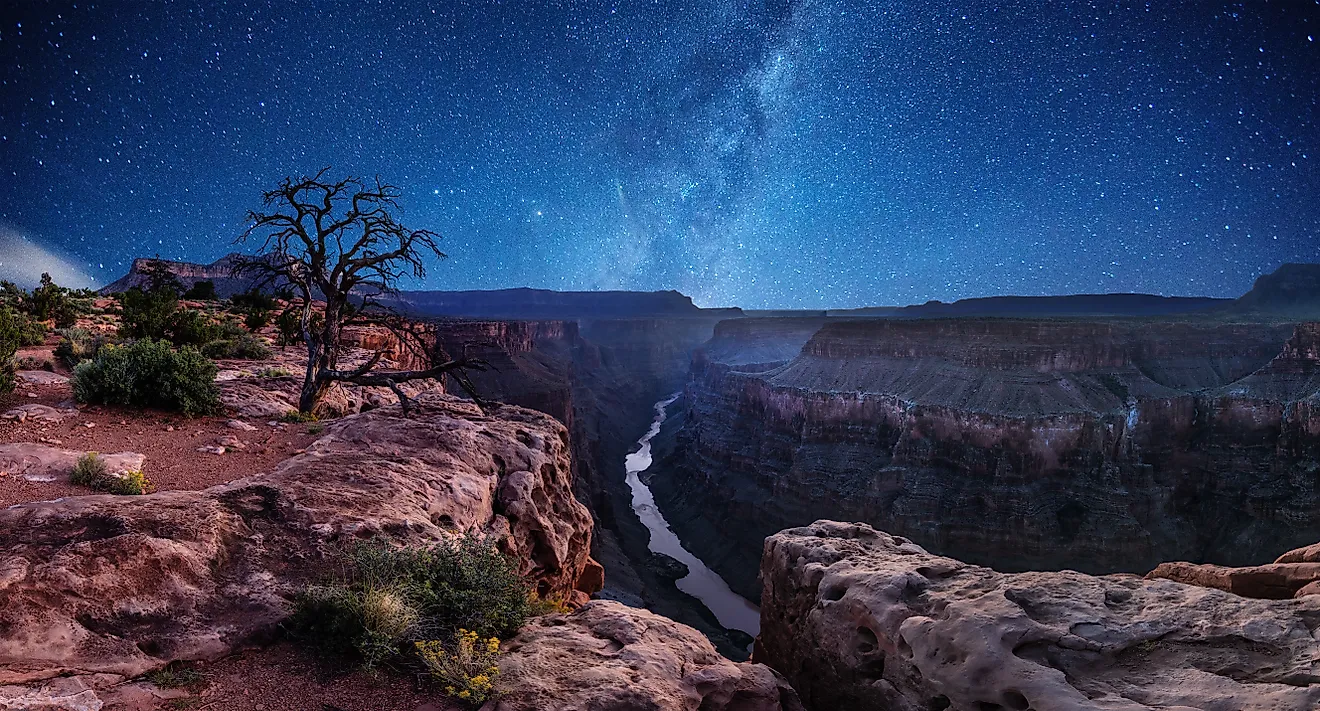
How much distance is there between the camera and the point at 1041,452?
106 ft

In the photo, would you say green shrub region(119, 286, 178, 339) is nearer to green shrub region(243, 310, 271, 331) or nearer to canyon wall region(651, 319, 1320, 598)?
green shrub region(243, 310, 271, 331)

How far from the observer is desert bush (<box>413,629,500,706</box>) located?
4180mm

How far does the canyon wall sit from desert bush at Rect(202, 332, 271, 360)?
27103mm

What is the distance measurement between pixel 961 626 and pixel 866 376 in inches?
1643

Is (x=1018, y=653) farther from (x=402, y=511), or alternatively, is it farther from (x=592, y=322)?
(x=592, y=322)

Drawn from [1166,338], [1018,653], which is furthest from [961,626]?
[1166,338]

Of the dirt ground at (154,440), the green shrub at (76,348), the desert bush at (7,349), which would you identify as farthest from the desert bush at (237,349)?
the dirt ground at (154,440)

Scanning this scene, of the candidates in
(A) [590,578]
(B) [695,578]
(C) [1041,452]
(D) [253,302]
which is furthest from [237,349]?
(C) [1041,452]

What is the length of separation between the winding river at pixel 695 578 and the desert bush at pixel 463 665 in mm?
24968

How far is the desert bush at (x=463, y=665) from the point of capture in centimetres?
418

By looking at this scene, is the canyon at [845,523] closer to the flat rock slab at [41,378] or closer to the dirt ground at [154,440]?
the dirt ground at [154,440]

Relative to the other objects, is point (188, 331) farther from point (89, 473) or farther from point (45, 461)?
point (89, 473)

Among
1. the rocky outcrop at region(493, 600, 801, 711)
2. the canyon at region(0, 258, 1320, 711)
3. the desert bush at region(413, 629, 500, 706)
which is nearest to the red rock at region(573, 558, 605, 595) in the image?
the canyon at region(0, 258, 1320, 711)

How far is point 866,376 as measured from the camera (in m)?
44.9
